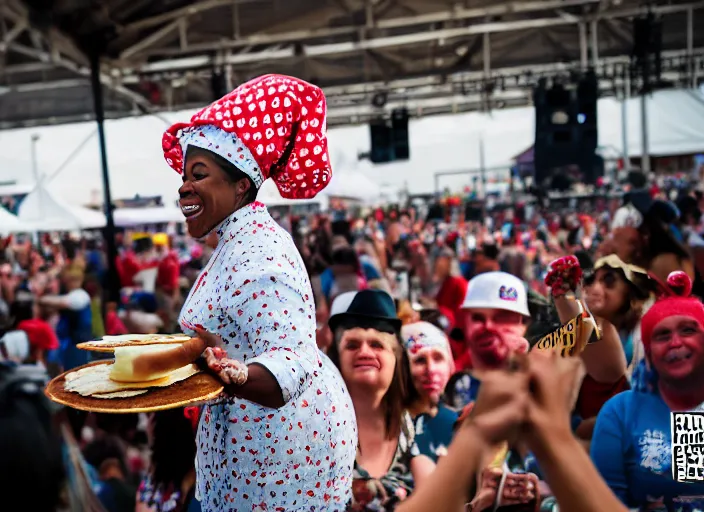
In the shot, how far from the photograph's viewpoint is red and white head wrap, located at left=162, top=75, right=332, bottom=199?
1.70 m

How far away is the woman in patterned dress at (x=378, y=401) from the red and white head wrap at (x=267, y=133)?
1.03 meters

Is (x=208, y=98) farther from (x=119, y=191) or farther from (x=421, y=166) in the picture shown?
(x=421, y=166)

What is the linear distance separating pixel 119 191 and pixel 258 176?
15537mm

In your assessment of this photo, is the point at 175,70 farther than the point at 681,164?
No

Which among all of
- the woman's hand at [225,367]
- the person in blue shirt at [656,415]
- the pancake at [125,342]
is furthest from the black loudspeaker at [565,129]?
the woman's hand at [225,367]

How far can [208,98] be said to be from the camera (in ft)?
43.6

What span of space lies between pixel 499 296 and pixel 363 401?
1019 millimetres

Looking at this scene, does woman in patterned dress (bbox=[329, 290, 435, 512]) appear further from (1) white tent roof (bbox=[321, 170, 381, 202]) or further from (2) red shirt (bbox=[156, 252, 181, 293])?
(1) white tent roof (bbox=[321, 170, 381, 202])

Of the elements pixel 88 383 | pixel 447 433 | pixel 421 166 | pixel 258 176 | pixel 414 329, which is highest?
pixel 421 166

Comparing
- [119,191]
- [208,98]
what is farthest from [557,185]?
[119,191]

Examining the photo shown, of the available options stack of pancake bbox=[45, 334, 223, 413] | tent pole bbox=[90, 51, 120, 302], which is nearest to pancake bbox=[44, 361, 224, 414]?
stack of pancake bbox=[45, 334, 223, 413]

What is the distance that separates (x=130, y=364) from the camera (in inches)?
53.7

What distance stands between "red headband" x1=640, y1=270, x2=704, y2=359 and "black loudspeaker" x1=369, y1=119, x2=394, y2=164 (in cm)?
1511

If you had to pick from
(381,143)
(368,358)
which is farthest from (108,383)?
(381,143)
